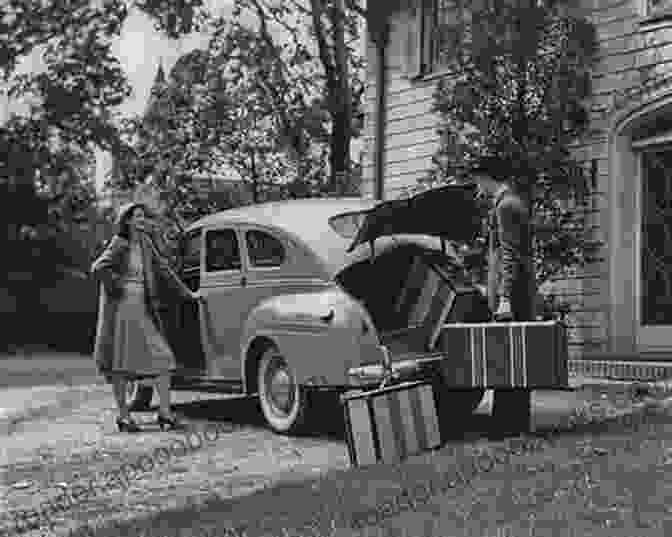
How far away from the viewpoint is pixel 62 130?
3003cm

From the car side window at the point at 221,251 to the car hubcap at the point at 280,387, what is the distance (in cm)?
110

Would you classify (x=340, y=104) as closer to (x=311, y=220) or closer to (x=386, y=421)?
(x=311, y=220)

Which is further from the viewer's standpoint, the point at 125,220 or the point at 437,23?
the point at 437,23

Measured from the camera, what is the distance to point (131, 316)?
10.4m

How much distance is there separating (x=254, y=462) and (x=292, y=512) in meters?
2.44

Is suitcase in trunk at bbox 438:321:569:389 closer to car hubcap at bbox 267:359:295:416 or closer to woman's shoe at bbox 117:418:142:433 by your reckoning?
car hubcap at bbox 267:359:295:416

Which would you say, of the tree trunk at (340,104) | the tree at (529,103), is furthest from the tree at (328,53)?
the tree at (529,103)

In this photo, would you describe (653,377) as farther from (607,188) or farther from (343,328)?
(343,328)

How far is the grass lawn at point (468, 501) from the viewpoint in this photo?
18.3ft

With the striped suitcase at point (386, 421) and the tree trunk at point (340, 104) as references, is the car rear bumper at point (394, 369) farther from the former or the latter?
the tree trunk at point (340, 104)

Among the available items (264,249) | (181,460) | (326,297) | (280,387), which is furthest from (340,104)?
(181,460)

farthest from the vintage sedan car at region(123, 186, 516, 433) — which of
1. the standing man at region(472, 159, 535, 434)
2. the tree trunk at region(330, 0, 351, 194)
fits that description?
the tree trunk at region(330, 0, 351, 194)

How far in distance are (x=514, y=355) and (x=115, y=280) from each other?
147 inches

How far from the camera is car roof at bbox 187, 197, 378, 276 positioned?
9789 mm
